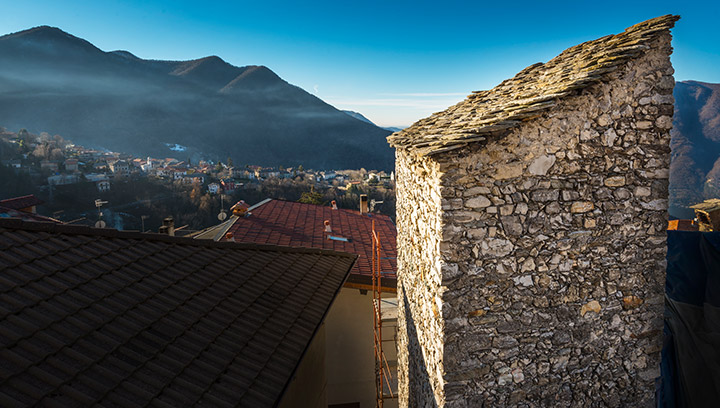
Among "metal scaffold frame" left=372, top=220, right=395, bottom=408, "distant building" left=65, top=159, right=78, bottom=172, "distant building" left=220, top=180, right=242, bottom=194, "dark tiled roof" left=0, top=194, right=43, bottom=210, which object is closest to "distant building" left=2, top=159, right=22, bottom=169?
"distant building" left=65, top=159, right=78, bottom=172

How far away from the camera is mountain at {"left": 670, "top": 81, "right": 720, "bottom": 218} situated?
691 inches

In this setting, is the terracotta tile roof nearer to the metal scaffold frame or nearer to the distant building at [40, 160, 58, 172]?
the metal scaffold frame

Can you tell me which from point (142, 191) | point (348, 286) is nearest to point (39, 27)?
point (142, 191)

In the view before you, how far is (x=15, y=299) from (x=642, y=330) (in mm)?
5123

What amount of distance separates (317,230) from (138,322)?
7905 mm

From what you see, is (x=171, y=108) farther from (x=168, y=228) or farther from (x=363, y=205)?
(x=168, y=228)

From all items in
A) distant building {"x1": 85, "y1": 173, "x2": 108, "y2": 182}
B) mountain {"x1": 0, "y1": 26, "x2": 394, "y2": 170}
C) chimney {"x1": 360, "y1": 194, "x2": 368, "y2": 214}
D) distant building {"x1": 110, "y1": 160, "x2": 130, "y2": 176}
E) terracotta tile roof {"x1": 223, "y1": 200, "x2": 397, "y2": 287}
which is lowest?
terracotta tile roof {"x1": 223, "y1": 200, "x2": 397, "y2": 287}

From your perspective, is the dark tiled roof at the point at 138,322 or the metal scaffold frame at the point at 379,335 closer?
the dark tiled roof at the point at 138,322

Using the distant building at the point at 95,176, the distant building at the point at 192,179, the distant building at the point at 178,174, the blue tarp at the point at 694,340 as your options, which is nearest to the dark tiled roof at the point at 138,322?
the blue tarp at the point at 694,340

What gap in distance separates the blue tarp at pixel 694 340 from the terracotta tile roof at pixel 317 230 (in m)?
4.68

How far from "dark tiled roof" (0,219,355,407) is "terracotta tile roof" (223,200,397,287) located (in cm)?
417

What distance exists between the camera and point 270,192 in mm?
30406

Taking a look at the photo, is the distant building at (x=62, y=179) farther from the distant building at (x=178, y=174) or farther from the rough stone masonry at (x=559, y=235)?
the rough stone masonry at (x=559, y=235)

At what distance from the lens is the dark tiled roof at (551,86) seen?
3.18m
